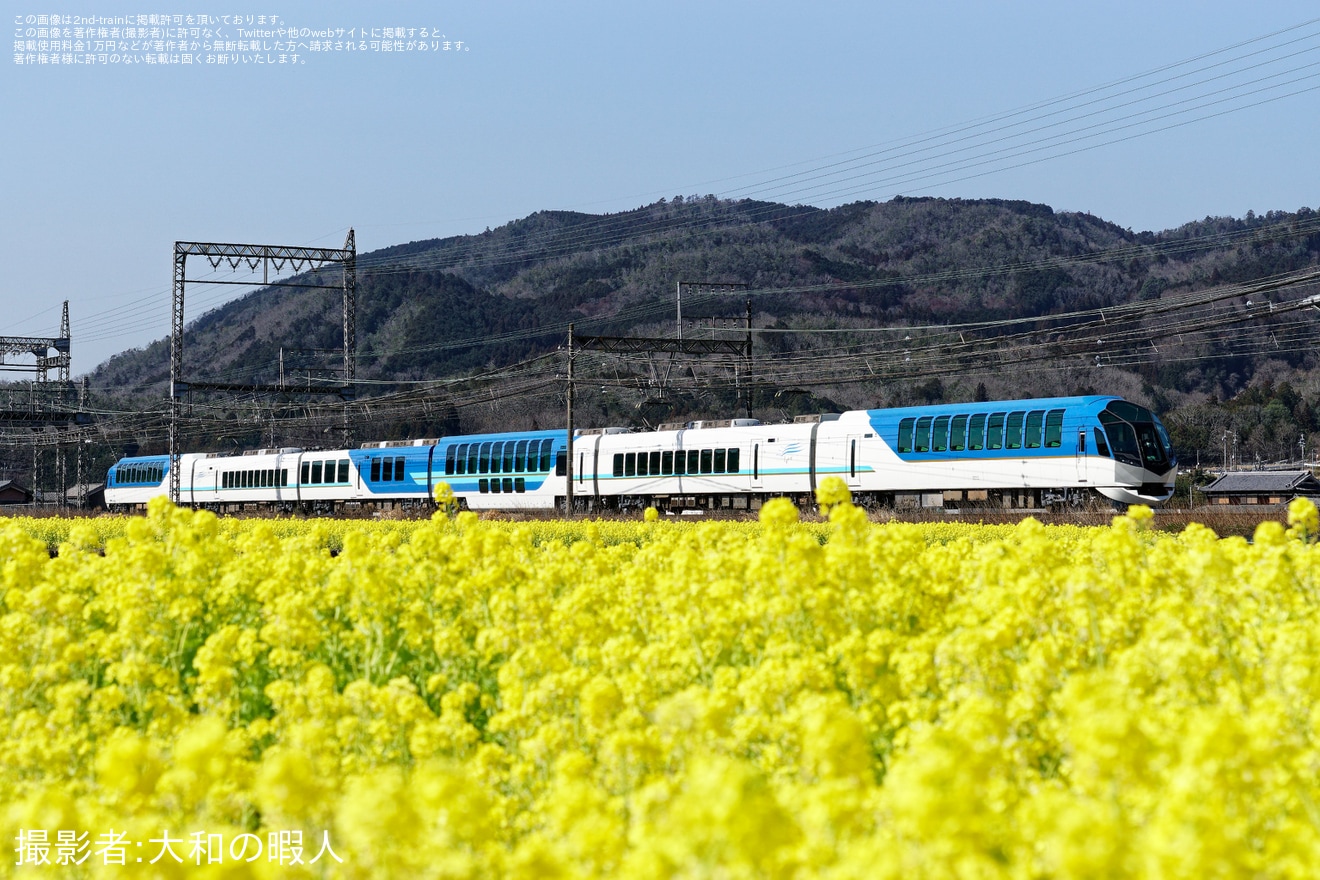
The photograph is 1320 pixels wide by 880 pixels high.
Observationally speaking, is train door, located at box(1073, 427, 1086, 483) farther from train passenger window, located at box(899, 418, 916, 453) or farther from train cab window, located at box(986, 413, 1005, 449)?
train passenger window, located at box(899, 418, 916, 453)

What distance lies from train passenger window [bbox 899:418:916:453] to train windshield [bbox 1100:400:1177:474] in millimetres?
4374

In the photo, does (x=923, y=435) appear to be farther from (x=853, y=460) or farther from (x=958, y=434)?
(x=853, y=460)

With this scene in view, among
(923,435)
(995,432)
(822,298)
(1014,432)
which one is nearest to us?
(1014,432)

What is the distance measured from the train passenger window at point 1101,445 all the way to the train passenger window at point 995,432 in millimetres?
2049

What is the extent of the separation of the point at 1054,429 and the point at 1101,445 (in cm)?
109

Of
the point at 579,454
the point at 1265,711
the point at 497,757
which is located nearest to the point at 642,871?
the point at 497,757

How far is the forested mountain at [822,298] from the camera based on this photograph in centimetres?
9206

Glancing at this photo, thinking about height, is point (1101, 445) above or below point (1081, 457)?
above

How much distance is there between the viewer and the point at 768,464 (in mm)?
30781

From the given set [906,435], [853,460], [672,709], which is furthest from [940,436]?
[672,709]

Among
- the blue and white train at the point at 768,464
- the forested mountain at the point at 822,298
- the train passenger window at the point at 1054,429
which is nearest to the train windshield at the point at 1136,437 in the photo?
the blue and white train at the point at 768,464

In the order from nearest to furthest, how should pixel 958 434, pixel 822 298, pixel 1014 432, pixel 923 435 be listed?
pixel 1014 432, pixel 958 434, pixel 923 435, pixel 822 298

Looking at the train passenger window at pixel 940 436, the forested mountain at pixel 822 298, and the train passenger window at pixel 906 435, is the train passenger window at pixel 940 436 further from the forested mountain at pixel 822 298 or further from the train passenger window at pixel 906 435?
the forested mountain at pixel 822 298

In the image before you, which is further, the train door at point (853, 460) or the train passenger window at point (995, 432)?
the train door at point (853, 460)
